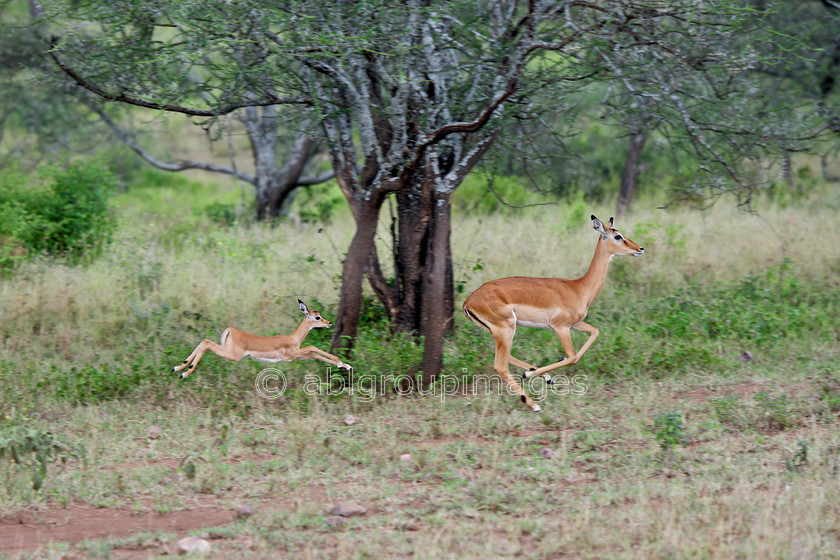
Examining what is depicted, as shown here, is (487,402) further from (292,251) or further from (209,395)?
(292,251)

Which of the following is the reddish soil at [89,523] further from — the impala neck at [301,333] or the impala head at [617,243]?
the impala head at [617,243]

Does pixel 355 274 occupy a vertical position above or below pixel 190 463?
above

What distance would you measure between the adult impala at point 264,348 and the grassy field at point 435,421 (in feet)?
1.22

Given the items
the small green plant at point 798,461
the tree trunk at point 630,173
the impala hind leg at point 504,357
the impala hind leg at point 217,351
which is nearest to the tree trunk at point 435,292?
the impala hind leg at point 504,357

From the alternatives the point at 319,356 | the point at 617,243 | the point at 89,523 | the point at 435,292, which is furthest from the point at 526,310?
the point at 89,523

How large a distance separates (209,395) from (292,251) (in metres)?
4.90

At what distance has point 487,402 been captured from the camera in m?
6.97

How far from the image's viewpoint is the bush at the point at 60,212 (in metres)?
11.4

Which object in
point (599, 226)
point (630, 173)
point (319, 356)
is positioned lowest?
point (319, 356)

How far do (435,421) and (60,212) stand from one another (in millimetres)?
7793

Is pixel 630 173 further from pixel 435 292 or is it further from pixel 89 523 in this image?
pixel 89 523

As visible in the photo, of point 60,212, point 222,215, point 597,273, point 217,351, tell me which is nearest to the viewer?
point 217,351

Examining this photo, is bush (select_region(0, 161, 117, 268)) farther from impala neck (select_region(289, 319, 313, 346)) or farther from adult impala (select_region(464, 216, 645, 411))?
adult impala (select_region(464, 216, 645, 411))

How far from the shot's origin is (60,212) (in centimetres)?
1182
